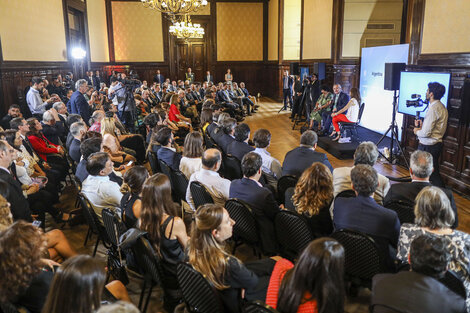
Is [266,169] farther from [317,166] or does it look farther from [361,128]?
[361,128]

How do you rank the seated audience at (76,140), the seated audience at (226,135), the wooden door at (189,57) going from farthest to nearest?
1. the wooden door at (189,57)
2. the seated audience at (226,135)
3. the seated audience at (76,140)

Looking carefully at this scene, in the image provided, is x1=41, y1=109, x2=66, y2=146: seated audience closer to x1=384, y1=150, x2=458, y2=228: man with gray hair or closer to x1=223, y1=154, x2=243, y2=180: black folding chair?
x1=223, y1=154, x2=243, y2=180: black folding chair

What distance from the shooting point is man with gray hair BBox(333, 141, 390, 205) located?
3.34 m

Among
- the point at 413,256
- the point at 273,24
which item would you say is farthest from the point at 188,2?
the point at 273,24

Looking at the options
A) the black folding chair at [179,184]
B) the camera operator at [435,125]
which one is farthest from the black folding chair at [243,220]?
the camera operator at [435,125]

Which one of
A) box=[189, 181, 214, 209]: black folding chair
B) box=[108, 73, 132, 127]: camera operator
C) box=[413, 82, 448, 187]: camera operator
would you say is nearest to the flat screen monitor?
box=[413, 82, 448, 187]: camera operator

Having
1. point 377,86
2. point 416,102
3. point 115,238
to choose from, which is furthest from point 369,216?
point 377,86

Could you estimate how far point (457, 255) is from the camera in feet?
7.18

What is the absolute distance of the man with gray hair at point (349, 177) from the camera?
3.34 m

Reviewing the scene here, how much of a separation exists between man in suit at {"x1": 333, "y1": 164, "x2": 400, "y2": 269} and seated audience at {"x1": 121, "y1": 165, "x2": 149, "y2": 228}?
5.13 feet

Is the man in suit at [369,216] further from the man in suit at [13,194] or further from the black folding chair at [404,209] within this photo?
the man in suit at [13,194]

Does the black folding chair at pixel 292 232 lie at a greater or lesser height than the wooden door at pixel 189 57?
lesser

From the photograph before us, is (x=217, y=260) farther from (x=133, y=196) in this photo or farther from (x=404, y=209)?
(x=404, y=209)

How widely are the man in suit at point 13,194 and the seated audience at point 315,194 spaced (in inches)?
92.9
